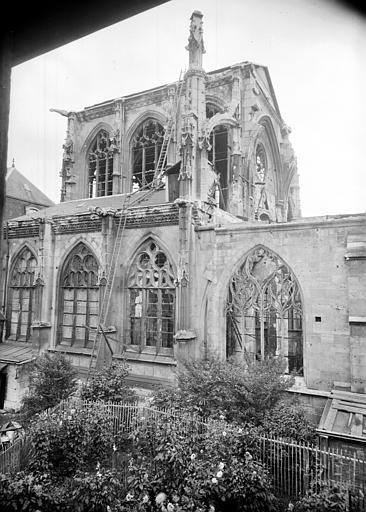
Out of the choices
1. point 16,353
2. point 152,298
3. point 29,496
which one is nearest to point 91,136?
point 152,298

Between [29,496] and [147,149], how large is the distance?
17.2 m

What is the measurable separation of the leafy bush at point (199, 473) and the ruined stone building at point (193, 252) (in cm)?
369

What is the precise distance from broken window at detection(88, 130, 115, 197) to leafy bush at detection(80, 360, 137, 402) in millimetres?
11897

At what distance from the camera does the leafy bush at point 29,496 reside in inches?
174

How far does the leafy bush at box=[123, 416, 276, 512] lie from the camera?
228 inches

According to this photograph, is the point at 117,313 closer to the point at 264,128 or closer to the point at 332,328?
the point at 332,328

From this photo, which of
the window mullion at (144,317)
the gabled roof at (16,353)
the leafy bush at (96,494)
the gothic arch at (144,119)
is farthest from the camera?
the gothic arch at (144,119)

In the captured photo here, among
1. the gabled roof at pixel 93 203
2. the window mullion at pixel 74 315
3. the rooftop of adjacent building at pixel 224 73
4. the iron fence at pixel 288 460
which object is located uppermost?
the rooftop of adjacent building at pixel 224 73

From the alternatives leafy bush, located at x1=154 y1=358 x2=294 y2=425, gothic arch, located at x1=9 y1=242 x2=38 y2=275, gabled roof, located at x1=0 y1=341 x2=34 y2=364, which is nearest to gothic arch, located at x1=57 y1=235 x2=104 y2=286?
gothic arch, located at x1=9 y1=242 x2=38 y2=275

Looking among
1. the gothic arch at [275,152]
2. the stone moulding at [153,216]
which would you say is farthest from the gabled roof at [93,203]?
the gothic arch at [275,152]

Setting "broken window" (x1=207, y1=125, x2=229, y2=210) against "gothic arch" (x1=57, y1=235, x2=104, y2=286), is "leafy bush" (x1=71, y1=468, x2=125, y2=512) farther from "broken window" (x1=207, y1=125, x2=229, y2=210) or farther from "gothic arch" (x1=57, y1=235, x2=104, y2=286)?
→ "broken window" (x1=207, y1=125, x2=229, y2=210)

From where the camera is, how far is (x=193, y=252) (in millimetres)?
12867

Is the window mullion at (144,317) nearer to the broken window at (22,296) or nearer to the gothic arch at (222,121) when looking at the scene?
the broken window at (22,296)

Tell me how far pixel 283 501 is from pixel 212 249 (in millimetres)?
7578
